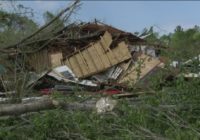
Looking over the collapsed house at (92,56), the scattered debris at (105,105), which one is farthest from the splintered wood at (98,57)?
the scattered debris at (105,105)

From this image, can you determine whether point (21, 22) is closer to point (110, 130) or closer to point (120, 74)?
point (120, 74)

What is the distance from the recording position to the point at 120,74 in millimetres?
12148

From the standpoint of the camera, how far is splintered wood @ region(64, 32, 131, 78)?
1232 cm

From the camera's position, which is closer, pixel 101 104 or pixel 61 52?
pixel 101 104

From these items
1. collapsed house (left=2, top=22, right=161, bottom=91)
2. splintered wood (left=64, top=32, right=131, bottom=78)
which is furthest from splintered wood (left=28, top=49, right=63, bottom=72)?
splintered wood (left=64, top=32, right=131, bottom=78)

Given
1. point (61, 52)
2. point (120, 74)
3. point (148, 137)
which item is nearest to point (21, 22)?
point (61, 52)

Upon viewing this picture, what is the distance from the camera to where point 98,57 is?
12.4 meters

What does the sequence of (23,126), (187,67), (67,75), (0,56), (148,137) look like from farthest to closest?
1. (67,75)
2. (0,56)
3. (187,67)
4. (23,126)
5. (148,137)

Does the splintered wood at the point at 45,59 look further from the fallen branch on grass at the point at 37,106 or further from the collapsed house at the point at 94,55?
the fallen branch on grass at the point at 37,106

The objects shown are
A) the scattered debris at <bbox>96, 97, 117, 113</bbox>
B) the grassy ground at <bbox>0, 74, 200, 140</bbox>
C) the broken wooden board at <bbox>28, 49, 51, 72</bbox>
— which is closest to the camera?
the grassy ground at <bbox>0, 74, 200, 140</bbox>

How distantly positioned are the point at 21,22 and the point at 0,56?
4.96 ft

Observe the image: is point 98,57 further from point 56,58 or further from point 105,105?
point 105,105

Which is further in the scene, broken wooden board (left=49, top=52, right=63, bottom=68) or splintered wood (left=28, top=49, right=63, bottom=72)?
broken wooden board (left=49, top=52, right=63, bottom=68)

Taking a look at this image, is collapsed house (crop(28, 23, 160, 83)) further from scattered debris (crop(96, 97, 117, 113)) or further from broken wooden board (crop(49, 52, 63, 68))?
scattered debris (crop(96, 97, 117, 113))
